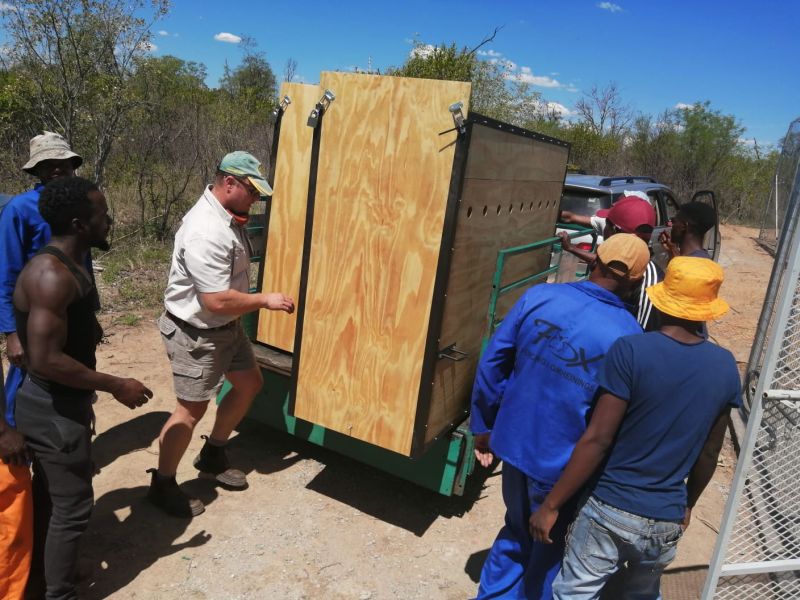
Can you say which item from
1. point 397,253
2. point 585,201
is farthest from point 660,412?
point 585,201

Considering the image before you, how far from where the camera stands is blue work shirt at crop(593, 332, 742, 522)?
5.85 ft

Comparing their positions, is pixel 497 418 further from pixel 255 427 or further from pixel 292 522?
pixel 255 427

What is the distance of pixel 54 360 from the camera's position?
211 cm

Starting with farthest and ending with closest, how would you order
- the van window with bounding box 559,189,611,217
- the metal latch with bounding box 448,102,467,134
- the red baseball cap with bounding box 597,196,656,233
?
the van window with bounding box 559,189,611,217 < the red baseball cap with bounding box 597,196,656,233 < the metal latch with bounding box 448,102,467,134

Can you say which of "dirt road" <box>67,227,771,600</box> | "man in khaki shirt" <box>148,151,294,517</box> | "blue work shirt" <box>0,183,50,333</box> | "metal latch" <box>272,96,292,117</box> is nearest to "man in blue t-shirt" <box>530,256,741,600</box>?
"dirt road" <box>67,227,771,600</box>

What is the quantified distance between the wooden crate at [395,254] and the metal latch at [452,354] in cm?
3

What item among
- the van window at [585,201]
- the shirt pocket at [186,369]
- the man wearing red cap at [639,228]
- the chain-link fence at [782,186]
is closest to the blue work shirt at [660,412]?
the man wearing red cap at [639,228]

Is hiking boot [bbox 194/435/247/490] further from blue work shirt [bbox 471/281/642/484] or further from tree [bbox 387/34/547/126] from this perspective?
tree [bbox 387/34/547/126]

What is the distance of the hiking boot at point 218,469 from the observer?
3505 mm

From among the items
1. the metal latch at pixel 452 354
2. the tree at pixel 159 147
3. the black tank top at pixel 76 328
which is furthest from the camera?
the tree at pixel 159 147

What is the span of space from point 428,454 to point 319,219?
4.93ft

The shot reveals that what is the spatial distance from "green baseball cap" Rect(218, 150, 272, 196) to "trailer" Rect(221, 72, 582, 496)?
0.85 ft

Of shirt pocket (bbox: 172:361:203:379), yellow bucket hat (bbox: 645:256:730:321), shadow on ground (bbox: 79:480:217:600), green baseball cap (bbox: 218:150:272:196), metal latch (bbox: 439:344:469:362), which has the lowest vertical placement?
shadow on ground (bbox: 79:480:217:600)

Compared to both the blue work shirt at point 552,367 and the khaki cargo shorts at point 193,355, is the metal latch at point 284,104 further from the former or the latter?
the blue work shirt at point 552,367
